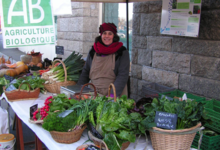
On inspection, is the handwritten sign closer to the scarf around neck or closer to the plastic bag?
the scarf around neck

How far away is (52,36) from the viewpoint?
3.02 m

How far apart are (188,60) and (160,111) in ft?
6.99

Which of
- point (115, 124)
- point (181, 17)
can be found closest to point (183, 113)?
point (115, 124)

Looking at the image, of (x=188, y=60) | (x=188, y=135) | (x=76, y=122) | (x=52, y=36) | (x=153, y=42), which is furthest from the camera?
(x=153, y=42)

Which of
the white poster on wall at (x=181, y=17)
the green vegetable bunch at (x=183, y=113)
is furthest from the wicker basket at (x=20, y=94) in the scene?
the white poster on wall at (x=181, y=17)

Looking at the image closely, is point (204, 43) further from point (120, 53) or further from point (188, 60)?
point (120, 53)

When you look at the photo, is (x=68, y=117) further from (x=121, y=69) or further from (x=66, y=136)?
(x=121, y=69)

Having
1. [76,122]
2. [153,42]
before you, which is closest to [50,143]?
[76,122]

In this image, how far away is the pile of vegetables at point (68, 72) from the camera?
3802mm

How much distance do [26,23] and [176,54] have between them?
249 cm

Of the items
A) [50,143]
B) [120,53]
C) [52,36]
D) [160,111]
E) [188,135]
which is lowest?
[50,143]

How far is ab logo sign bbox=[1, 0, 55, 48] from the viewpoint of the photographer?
106 inches

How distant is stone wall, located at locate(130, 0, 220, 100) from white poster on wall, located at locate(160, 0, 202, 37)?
94 millimetres

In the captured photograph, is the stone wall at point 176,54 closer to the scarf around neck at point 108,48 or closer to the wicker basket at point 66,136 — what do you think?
the scarf around neck at point 108,48
